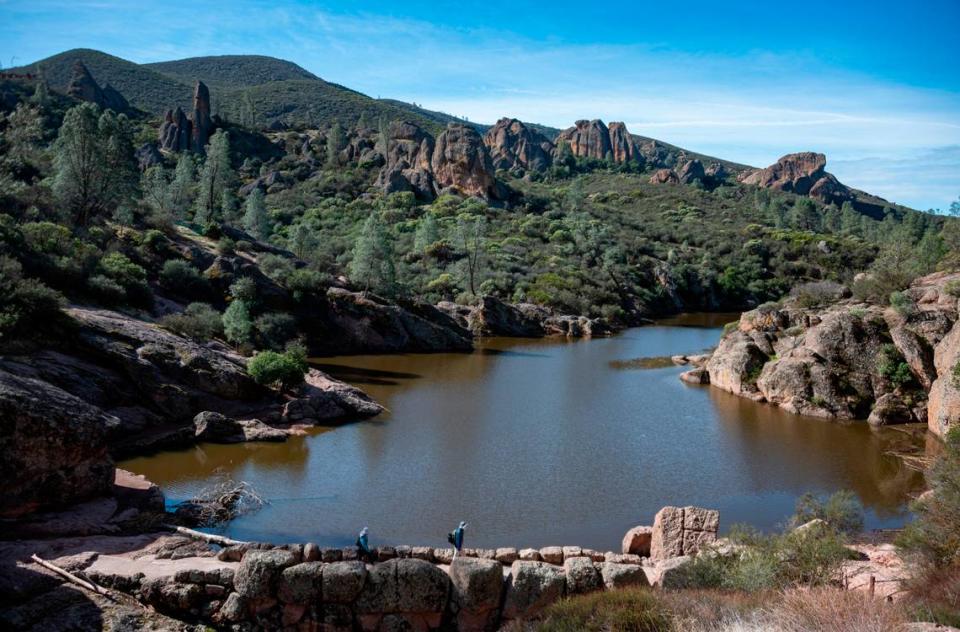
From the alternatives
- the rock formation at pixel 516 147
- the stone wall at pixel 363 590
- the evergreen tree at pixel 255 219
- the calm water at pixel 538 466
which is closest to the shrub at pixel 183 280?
the calm water at pixel 538 466

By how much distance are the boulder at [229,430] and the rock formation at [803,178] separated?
153591mm

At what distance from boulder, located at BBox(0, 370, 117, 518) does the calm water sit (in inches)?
109

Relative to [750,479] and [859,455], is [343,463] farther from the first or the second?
[859,455]

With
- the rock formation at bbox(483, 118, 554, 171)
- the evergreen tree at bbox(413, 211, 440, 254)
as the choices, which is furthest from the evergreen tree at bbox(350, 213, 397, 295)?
the rock formation at bbox(483, 118, 554, 171)

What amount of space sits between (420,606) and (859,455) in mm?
20226

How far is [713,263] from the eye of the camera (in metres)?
85.9

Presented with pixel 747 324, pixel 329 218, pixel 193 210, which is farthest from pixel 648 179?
pixel 747 324

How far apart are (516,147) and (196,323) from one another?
125 meters

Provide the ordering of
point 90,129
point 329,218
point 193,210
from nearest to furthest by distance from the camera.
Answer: point 90,129 → point 193,210 → point 329,218

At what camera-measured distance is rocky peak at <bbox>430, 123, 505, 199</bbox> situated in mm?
99250

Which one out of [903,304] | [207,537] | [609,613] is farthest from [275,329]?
[609,613]

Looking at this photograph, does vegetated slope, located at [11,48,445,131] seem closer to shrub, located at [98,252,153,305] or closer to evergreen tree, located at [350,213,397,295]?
evergreen tree, located at [350,213,397,295]

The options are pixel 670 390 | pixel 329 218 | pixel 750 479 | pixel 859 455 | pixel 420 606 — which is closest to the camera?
pixel 420 606

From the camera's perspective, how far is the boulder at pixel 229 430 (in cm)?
2438
